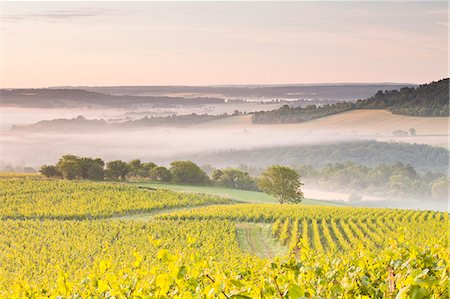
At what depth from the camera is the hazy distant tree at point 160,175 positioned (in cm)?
5203

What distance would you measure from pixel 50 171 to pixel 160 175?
8244 millimetres

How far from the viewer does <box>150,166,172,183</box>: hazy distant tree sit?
5203cm

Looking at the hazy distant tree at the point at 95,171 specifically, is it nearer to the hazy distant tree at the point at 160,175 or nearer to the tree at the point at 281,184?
the hazy distant tree at the point at 160,175

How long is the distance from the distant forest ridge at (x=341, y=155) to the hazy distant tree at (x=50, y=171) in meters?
46.5

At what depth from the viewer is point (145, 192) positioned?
1690 inches

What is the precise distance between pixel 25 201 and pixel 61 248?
1476 centimetres

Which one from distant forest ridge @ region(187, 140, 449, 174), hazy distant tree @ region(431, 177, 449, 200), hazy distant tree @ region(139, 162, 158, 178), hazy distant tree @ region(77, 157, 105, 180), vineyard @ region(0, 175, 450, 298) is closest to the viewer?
vineyard @ region(0, 175, 450, 298)

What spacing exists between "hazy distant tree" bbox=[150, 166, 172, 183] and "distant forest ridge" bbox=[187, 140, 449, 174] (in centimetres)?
4394

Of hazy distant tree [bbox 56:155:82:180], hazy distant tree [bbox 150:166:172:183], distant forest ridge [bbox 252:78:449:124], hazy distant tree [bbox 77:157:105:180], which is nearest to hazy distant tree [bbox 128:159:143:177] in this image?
hazy distant tree [bbox 150:166:172:183]

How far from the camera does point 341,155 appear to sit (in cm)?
10606

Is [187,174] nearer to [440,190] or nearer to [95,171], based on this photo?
[95,171]

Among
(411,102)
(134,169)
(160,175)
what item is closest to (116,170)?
(134,169)

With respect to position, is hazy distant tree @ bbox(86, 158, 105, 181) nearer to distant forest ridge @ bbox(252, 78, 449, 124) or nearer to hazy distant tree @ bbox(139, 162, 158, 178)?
hazy distant tree @ bbox(139, 162, 158, 178)

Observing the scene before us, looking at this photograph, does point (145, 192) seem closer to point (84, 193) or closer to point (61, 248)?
point (84, 193)
